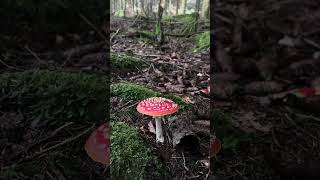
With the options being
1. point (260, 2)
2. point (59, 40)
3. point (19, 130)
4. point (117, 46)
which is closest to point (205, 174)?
point (117, 46)

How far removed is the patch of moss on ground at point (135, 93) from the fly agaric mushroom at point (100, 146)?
16cm

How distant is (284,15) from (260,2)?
0.19m

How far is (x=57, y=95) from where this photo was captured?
5.60ft

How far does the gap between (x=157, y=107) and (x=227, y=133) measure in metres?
0.44

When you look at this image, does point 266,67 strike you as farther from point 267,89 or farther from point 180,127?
point 180,127

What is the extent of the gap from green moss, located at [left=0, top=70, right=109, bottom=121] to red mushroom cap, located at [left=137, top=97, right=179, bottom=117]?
33cm

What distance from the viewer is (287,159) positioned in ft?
5.21

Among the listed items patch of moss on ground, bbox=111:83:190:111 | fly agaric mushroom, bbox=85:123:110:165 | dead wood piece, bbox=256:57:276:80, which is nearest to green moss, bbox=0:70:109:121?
fly agaric mushroom, bbox=85:123:110:165

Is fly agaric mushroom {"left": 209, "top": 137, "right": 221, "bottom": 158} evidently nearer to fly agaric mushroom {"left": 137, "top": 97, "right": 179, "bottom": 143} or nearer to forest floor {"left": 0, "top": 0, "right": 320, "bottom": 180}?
forest floor {"left": 0, "top": 0, "right": 320, "bottom": 180}

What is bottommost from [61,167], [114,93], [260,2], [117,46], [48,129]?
[61,167]

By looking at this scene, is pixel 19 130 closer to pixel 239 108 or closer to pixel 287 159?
pixel 239 108

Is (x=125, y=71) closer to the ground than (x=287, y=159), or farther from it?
farther from it

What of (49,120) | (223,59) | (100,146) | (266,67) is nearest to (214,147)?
(100,146)

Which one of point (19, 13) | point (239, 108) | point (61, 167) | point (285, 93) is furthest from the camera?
point (19, 13)
